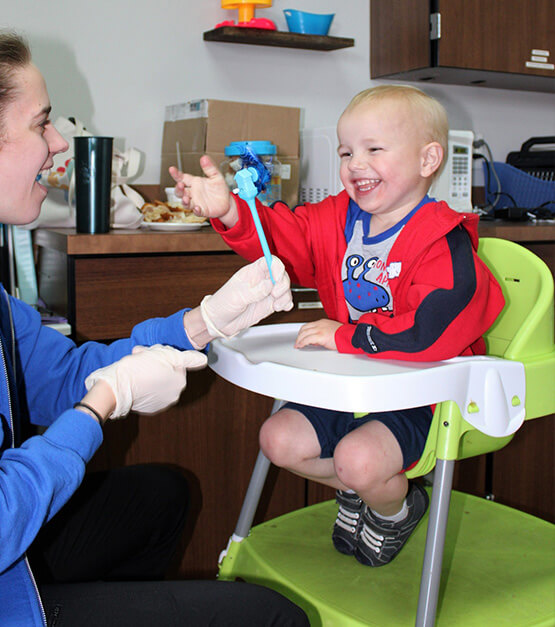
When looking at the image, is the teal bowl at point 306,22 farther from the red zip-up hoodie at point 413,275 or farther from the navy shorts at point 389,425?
the navy shorts at point 389,425

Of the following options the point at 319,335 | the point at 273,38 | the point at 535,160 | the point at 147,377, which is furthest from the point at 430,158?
the point at 535,160

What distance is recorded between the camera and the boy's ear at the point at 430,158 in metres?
1.31

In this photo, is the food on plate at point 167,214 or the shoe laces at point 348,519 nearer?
the shoe laces at point 348,519

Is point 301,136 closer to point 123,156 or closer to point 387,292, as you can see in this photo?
point 123,156

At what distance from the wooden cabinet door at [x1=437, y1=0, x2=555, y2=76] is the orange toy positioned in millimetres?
524

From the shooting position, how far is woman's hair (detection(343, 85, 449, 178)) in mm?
1288

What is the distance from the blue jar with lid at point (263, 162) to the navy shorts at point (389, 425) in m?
0.74

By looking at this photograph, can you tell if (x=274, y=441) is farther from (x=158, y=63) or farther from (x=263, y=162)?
(x=158, y=63)

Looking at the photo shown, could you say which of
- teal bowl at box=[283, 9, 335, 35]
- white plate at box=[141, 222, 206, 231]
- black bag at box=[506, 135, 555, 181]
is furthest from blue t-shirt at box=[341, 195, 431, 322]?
black bag at box=[506, 135, 555, 181]

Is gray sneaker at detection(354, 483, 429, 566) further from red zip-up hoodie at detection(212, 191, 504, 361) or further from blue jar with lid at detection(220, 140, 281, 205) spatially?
blue jar with lid at detection(220, 140, 281, 205)

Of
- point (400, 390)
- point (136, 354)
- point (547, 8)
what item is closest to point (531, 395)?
point (400, 390)

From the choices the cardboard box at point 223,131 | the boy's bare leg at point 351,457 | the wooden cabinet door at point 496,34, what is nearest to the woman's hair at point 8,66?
the boy's bare leg at point 351,457

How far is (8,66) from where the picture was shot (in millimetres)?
974

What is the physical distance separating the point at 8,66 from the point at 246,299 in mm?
457
